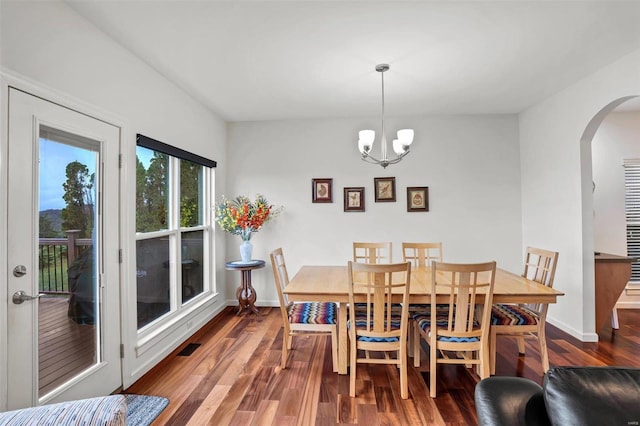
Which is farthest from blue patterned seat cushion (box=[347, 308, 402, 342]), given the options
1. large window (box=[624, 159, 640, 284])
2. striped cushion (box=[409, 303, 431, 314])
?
large window (box=[624, 159, 640, 284])

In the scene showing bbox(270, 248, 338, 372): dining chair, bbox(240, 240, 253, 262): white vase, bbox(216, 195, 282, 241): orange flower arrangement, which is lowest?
bbox(270, 248, 338, 372): dining chair

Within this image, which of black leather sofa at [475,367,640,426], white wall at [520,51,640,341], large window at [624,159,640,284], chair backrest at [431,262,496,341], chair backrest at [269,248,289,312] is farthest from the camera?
large window at [624,159,640,284]

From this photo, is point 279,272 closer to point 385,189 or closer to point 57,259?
point 57,259

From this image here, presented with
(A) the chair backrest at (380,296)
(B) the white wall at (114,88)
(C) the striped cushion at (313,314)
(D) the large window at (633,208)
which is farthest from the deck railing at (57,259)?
(D) the large window at (633,208)

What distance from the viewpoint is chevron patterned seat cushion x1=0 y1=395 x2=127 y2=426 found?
113 centimetres

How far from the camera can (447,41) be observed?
2.35 meters

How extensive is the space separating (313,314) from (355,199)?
203 cm

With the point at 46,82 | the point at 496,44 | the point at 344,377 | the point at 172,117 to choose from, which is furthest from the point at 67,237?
the point at 496,44

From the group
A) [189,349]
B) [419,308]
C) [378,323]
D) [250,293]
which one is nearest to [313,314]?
[378,323]

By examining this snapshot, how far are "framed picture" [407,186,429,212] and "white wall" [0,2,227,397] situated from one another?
2.84 meters

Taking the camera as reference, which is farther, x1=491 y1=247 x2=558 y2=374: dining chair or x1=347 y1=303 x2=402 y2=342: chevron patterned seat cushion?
x1=491 y1=247 x2=558 y2=374: dining chair

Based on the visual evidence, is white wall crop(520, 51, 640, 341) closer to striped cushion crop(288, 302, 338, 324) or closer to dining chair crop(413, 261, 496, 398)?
dining chair crop(413, 261, 496, 398)

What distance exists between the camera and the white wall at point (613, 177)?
3.97 m

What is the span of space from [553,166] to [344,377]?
11.0 feet
